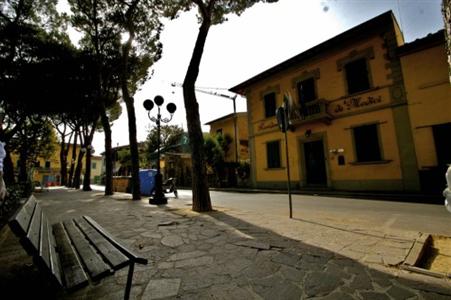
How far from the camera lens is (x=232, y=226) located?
13.4ft

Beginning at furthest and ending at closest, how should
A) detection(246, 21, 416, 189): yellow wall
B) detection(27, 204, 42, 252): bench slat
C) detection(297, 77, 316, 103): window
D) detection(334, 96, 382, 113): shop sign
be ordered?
1. detection(297, 77, 316, 103): window
2. detection(334, 96, 382, 113): shop sign
3. detection(246, 21, 416, 189): yellow wall
4. detection(27, 204, 42, 252): bench slat

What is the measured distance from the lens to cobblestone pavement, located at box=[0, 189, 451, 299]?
182 centimetres

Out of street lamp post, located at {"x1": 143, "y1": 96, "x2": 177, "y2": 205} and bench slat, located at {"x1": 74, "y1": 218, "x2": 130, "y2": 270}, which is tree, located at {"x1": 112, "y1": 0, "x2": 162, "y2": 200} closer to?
street lamp post, located at {"x1": 143, "y1": 96, "x2": 177, "y2": 205}

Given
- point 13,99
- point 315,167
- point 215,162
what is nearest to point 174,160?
point 215,162

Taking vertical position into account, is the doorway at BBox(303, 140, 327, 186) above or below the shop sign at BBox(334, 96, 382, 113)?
below

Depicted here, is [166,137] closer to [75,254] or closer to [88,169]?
[88,169]

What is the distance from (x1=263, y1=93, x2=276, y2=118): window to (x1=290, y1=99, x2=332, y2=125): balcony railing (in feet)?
6.63

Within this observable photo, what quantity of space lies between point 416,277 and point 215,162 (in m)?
17.4

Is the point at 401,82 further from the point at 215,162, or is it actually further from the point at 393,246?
the point at 215,162

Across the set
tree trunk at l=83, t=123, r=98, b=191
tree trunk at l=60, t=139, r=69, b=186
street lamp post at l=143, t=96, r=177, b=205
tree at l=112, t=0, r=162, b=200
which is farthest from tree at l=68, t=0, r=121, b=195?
tree trunk at l=60, t=139, r=69, b=186

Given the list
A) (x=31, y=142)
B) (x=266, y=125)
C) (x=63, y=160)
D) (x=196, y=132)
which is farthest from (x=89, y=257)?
(x=63, y=160)

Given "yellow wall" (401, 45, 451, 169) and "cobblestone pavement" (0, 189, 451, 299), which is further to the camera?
"yellow wall" (401, 45, 451, 169)

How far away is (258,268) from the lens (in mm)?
2271

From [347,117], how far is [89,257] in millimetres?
12036
